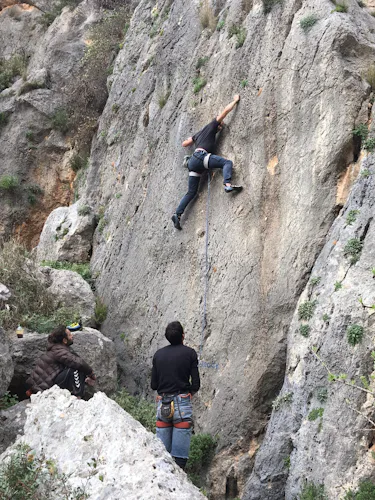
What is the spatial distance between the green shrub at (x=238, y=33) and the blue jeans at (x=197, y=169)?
7.78 ft

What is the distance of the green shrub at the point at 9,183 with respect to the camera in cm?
1892

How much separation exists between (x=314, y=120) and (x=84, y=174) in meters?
10.8

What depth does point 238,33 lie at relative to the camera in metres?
11.4

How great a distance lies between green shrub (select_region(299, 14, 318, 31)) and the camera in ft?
30.9

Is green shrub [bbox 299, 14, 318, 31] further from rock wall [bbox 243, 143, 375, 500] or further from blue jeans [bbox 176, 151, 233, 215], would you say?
rock wall [bbox 243, 143, 375, 500]

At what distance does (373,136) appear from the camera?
8.05 m

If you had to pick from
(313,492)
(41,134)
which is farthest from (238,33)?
(41,134)

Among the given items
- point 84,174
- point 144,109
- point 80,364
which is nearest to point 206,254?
point 80,364

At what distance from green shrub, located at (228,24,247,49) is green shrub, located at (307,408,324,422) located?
7261mm

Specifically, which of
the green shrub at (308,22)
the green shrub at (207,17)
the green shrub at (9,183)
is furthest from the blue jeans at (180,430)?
the green shrub at (9,183)

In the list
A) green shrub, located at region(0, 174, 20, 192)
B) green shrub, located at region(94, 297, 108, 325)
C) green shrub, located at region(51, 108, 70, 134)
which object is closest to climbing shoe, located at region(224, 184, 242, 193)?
green shrub, located at region(94, 297, 108, 325)

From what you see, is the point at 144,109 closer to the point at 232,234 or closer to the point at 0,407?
the point at 232,234

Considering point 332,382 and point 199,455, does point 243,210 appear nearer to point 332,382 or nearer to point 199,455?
point 332,382

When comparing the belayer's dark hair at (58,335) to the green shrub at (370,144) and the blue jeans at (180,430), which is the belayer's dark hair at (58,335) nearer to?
the blue jeans at (180,430)
